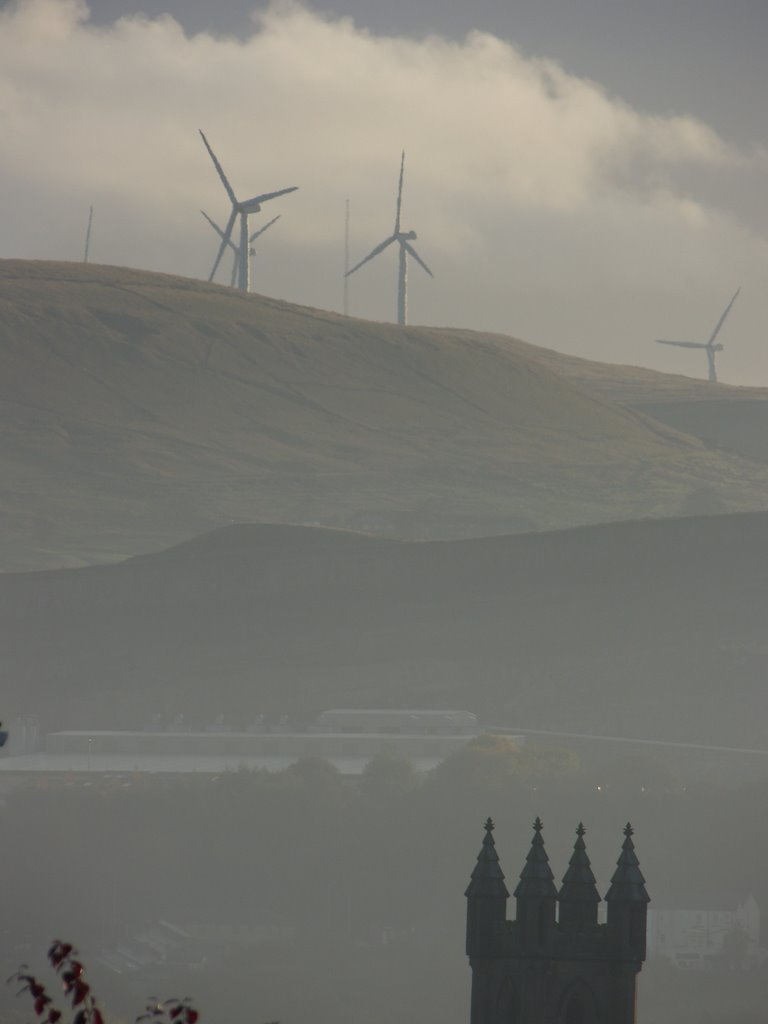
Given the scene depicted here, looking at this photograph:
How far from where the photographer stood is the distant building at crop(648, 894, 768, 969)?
268 feet

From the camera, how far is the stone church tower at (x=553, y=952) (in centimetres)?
3522

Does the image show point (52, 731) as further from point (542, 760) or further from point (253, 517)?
point (253, 517)

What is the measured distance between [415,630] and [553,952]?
103 meters

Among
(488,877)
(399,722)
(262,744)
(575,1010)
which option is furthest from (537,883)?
(399,722)

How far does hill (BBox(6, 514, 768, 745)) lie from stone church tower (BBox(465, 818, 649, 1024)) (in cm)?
8218

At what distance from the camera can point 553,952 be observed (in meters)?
35.3

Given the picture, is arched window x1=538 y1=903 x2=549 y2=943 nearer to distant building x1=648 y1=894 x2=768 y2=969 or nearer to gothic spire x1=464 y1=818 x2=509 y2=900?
gothic spire x1=464 y1=818 x2=509 y2=900

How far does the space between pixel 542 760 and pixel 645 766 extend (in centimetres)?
445

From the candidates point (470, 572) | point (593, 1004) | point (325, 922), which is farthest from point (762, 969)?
point (470, 572)

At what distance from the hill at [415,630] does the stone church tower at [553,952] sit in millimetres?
82184

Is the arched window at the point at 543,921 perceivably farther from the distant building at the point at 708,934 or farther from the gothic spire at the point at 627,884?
the distant building at the point at 708,934

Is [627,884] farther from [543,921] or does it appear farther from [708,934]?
[708,934]

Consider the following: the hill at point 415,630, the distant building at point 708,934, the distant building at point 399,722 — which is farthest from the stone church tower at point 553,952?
the distant building at point 399,722

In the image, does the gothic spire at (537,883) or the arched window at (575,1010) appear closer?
the gothic spire at (537,883)
